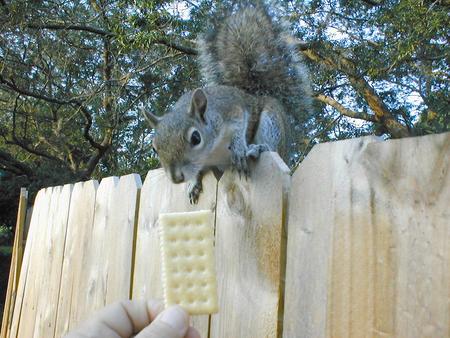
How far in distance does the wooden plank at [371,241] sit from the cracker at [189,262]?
25 centimetres

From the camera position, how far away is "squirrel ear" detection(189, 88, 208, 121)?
2.10m

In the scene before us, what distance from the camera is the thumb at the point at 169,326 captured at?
1.00 meters

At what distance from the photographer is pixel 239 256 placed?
151cm

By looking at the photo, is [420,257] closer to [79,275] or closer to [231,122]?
[231,122]

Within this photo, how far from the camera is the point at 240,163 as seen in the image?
1.55 meters

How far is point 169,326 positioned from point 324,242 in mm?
434

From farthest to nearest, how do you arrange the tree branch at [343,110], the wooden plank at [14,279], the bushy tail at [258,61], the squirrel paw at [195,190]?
the tree branch at [343,110]
the wooden plank at [14,279]
the bushy tail at [258,61]
the squirrel paw at [195,190]

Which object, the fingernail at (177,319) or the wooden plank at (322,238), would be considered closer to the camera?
the fingernail at (177,319)

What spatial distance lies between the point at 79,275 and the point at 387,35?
3646mm

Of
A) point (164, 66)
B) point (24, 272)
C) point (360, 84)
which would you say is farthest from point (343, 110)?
point (24, 272)

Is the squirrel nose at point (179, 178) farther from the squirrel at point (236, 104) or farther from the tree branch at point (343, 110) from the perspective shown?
the tree branch at point (343, 110)

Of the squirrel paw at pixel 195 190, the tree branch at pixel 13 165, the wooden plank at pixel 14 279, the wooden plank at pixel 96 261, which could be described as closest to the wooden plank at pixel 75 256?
the wooden plank at pixel 96 261

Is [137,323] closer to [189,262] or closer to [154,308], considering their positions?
[154,308]

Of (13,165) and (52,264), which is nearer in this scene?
(52,264)
